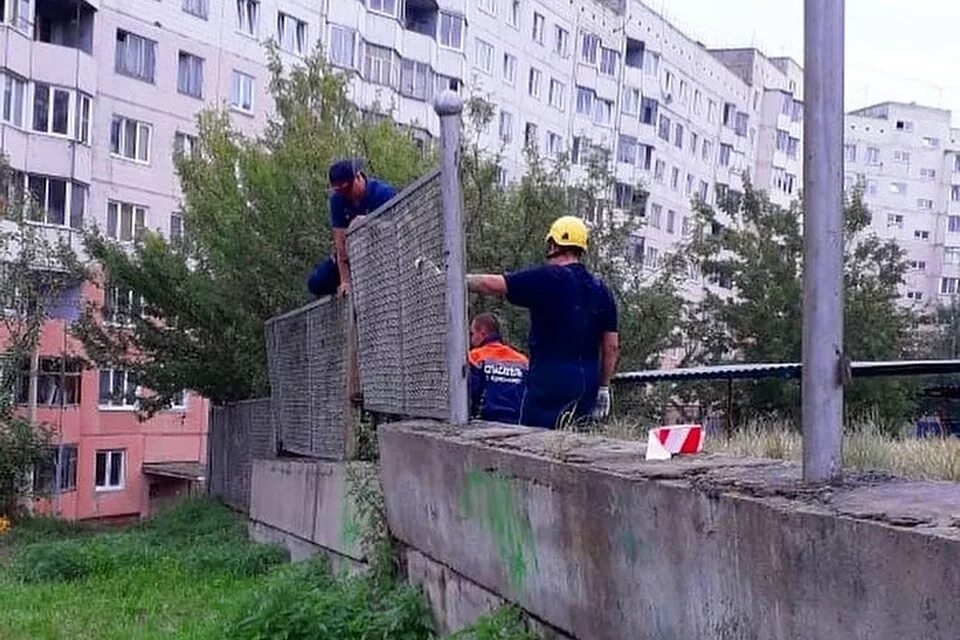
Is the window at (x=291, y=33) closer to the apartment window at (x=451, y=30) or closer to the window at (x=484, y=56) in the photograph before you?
the apartment window at (x=451, y=30)

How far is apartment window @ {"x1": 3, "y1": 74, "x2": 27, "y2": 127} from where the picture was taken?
4043 cm

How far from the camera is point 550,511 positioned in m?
4.48

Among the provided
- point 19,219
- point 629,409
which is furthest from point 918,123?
point 629,409

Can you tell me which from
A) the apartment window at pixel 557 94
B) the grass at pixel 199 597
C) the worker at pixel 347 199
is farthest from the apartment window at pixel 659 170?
the worker at pixel 347 199

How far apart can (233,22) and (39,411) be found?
1481cm

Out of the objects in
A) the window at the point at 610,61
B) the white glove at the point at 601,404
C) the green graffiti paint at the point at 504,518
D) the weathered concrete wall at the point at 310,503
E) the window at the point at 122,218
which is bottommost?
the weathered concrete wall at the point at 310,503

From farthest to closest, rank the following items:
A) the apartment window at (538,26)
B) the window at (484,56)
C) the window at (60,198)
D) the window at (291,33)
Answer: the apartment window at (538,26), the window at (484,56), the window at (291,33), the window at (60,198)

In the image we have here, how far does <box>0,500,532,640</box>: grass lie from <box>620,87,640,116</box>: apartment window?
193ft

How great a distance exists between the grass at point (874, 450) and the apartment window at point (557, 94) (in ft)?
203

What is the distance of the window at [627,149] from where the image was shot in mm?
71062

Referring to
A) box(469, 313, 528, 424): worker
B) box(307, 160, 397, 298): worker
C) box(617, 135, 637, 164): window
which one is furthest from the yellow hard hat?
box(617, 135, 637, 164): window

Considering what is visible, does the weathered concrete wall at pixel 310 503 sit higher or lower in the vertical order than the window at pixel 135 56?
lower

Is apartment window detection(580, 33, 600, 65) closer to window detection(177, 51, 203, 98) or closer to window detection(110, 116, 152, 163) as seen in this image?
window detection(177, 51, 203, 98)

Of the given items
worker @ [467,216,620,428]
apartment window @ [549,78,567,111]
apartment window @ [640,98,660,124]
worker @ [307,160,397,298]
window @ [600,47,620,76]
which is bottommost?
worker @ [467,216,620,428]
